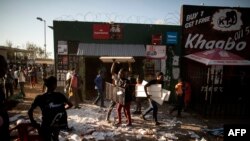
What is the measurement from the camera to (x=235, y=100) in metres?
13.1

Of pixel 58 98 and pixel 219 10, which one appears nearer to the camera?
pixel 58 98

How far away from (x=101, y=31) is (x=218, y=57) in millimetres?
7222

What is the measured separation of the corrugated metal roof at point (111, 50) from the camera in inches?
503

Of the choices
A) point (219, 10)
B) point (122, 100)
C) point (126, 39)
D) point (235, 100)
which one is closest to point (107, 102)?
point (126, 39)

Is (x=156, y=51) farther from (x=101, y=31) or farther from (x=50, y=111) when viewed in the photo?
(x=50, y=111)

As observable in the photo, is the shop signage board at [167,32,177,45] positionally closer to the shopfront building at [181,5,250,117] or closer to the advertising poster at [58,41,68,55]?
the shopfront building at [181,5,250,117]

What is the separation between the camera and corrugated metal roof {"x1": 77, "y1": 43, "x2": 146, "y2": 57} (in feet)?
41.9

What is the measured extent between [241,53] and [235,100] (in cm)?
319

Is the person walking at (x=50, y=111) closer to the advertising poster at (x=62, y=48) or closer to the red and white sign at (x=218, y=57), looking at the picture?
the advertising poster at (x=62, y=48)

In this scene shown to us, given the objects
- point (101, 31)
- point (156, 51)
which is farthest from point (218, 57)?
point (101, 31)

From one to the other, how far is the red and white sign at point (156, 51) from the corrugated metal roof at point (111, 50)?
15.9 inches

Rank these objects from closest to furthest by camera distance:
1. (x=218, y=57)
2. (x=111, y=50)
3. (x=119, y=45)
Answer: (x=218, y=57), (x=111, y=50), (x=119, y=45)

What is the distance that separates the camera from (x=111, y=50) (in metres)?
13.1

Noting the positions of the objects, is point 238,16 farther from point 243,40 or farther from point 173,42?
point 173,42
